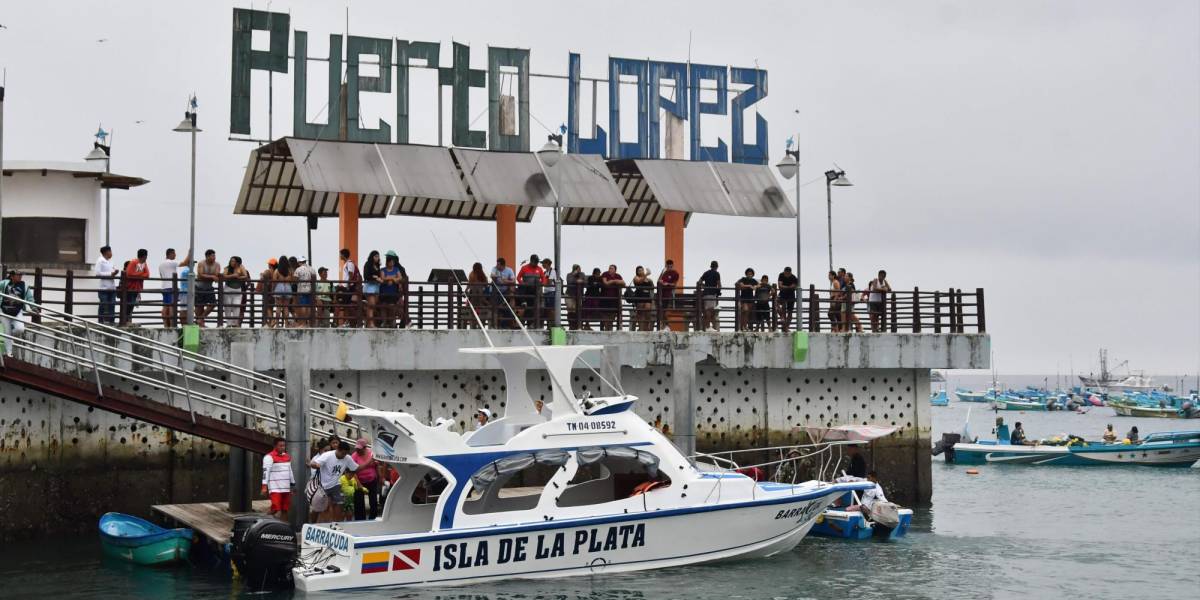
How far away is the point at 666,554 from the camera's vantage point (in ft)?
75.5

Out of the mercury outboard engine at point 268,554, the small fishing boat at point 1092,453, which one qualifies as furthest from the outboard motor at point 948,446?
the mercury outboard engine at point 268,554

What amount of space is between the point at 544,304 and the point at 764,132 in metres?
9.70

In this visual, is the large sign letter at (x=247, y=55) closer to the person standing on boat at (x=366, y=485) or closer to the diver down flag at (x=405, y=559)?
the person standing on boat at (x=366, y=485)

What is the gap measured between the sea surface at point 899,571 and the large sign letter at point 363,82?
10.9 m

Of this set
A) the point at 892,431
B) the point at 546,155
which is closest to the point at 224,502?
the point at 546,155

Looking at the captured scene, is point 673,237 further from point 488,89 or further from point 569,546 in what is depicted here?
point 569,546

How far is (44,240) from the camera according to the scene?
30656mm

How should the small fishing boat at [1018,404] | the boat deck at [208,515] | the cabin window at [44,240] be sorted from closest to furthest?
the boat deck at [208,515]
the cabin window at [44,240]
the small fishing boat at [1018,404]

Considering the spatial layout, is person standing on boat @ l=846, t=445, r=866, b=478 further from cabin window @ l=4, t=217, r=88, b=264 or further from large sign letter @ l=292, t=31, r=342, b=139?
cabin window @ l=4, t=217, r=88, b=264

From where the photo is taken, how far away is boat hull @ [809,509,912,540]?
27328mm

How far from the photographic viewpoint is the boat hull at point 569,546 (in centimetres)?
2103

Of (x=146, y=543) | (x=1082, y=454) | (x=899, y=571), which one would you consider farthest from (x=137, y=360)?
(x=1082, y=454)

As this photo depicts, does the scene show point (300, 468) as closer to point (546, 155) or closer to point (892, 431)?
point (546, 155)

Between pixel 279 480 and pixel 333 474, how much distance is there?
828 millimetres
